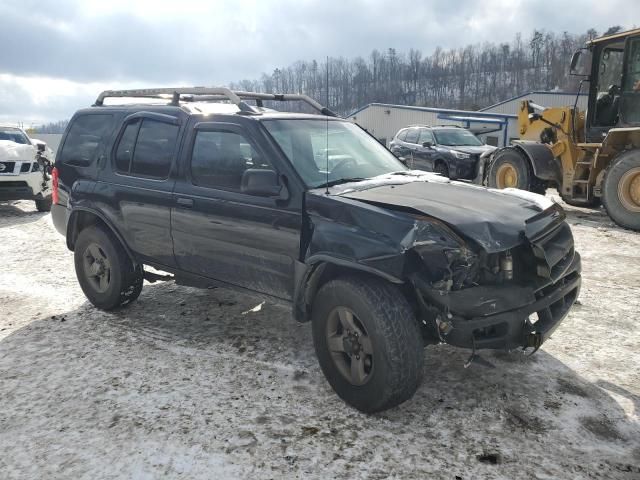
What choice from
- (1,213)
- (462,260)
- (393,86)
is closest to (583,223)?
(462,260)

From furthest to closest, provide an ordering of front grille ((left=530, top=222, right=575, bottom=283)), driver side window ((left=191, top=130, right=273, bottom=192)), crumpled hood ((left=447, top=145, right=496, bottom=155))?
1. crumpled hood ((left=447, top=145, right=496, bottom=155))
2. driver side window ((left=191, top=130, right=273, bottom=192))
3. front grille ((left=530, top=222, right=575, bottom=283))

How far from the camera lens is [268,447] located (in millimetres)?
2875

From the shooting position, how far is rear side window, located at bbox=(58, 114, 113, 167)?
493 cm

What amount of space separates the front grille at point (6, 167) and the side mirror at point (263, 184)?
8.59 metres

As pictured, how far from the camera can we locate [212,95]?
16.7ft

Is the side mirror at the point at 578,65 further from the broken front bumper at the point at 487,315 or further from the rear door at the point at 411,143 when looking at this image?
the broken front bumper at the point at 487,315

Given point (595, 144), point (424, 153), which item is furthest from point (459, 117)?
point (595, 144)

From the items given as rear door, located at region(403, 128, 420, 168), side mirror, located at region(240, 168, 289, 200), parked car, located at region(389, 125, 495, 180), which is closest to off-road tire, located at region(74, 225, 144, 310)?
side mirror, located at region(240, 168, 289, 200)

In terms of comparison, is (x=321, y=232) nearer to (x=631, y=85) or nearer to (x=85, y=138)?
(x=85, y=138)

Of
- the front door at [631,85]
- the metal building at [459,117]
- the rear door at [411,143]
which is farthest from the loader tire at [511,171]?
the metal building at [459,117]

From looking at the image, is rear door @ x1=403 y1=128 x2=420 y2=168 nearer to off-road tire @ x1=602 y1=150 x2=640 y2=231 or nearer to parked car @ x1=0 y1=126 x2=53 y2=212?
off-road tire @ x1=602 y1=150 x2=640 y2=231

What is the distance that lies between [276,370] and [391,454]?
124 cm

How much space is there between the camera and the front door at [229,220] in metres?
3.61

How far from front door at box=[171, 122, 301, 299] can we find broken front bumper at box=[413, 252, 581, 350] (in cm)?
106
